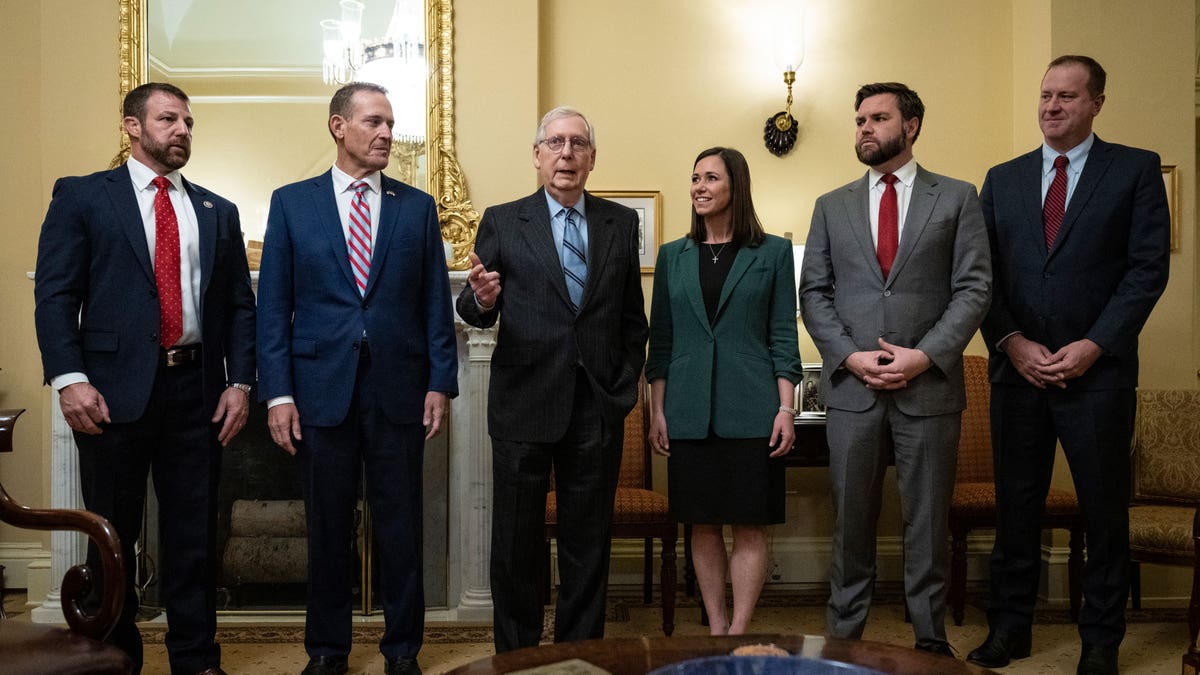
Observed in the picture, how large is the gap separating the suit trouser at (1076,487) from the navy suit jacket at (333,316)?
1.73 meters

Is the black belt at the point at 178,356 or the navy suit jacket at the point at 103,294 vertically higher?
the navy suit jacket at the point at 103,294

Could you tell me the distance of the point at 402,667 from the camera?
2.85 m

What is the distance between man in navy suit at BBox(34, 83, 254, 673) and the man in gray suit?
176 cm

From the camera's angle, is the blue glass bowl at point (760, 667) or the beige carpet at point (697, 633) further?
the beige carpet at point (697, 633)

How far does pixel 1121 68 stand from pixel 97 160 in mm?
4158

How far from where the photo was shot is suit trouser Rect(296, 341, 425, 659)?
9.24ft

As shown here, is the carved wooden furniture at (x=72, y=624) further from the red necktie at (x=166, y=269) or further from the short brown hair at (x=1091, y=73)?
the short brown hair at (x=1091, y=73)

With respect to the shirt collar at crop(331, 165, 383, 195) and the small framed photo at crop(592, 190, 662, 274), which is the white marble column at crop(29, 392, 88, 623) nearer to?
the shirt collar at crop(331, 165, 383, 195)

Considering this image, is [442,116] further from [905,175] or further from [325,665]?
[325,665]

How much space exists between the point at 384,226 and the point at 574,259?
579 mm

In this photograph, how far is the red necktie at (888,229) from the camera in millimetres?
2867

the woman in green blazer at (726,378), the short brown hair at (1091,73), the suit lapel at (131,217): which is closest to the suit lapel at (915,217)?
the woman in green blazer at (726,378)

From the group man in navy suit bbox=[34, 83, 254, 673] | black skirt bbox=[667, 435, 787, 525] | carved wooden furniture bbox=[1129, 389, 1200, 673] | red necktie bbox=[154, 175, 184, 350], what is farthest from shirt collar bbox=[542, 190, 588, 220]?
carved wooden furniture bbox=[1129, 389, 1200, 673]

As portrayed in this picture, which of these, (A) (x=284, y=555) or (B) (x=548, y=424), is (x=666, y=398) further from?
(A) (x=284, y=555)
